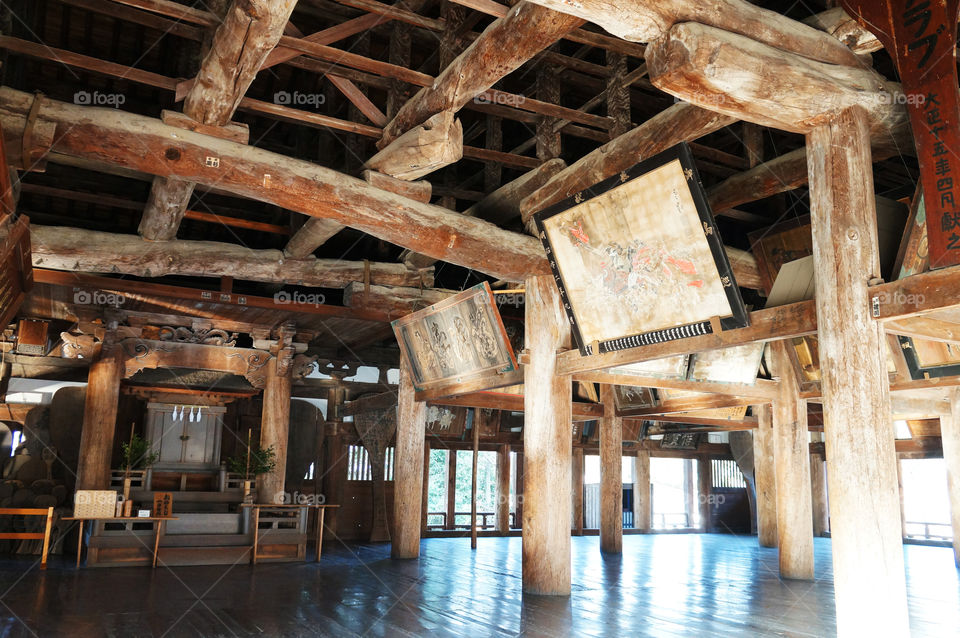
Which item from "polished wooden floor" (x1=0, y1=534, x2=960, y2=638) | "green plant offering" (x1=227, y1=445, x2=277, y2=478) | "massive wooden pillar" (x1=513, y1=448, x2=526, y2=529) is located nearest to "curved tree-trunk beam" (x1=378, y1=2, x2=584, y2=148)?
"polished wooden floor" (x1=0, y1=534, x2=960, y2=638)

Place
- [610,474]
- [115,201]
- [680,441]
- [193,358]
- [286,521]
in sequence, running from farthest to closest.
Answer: [680,441] < [610,474] < [193,358] < [286,521] < [115,201]

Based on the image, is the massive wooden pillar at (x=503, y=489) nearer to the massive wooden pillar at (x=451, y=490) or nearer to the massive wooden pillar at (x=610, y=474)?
the massive wooden pillar at (x=451, y=490)

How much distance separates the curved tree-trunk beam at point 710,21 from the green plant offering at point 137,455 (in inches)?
335

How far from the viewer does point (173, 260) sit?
7.71m

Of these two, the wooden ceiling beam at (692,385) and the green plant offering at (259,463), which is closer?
the wooden ceiling beam at (692,385)

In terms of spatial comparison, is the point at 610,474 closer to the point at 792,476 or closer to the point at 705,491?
the point at 792,476

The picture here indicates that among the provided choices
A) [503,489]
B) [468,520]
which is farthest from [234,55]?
[468,520]

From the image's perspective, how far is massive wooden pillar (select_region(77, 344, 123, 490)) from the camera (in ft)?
31.3

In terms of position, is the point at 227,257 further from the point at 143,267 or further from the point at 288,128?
the point at 288,128

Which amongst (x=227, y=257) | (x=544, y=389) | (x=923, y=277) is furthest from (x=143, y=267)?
(x=923, y=277)

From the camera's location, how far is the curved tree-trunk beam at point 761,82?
420 cm

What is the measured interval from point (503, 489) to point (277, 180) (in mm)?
10114

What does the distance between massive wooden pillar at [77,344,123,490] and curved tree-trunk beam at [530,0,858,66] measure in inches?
334

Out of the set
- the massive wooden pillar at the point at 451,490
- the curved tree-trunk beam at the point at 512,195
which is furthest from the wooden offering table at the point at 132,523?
the massive wooden pillar at the point at 451,490
